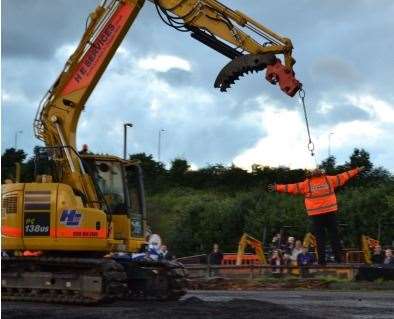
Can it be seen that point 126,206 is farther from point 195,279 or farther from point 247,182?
point 247,182

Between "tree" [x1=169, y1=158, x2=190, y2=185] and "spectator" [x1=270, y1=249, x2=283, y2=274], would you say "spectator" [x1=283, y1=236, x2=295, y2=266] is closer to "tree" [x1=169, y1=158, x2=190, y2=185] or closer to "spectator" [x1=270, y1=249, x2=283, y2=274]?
"spectator" [x1=270, y1=249, x2=283, y2=274]

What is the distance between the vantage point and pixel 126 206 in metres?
15.0

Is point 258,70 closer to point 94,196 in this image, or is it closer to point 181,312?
point 94,196

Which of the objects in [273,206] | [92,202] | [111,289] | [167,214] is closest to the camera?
[111,289]

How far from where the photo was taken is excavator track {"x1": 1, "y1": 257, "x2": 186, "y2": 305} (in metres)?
13.6

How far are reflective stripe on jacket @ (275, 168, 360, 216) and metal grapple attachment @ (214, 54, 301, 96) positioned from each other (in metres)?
5.89

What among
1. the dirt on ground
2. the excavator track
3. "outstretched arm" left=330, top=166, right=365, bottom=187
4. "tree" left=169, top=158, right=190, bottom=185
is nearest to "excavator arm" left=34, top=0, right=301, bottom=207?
the excavator track

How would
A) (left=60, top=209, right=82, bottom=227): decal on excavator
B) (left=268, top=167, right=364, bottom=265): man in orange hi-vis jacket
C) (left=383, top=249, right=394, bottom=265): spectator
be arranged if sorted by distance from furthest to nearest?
(left=383, top=249, right=394, bottom=265): spectator < (left=268, top=167, right=364, bottom=265): man in orange hi-vis jacket < (left=60, top=209, right=82, bottom=227): decal on excavator

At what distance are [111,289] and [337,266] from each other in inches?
335

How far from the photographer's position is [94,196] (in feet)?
48.5

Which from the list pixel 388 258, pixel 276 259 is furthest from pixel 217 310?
pixel 276 259

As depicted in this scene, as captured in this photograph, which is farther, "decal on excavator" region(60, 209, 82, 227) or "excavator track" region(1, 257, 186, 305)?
"decal on excavator" region(60, 209, 82, 227)

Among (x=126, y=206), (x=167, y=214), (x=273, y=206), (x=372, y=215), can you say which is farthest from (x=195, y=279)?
(x=167, y=214)

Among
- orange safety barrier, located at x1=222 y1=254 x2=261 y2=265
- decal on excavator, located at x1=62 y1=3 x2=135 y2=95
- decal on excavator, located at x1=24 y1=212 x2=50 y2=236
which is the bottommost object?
orange safety barrier, located at x1=222 y1=254 x2=261 y2=265
